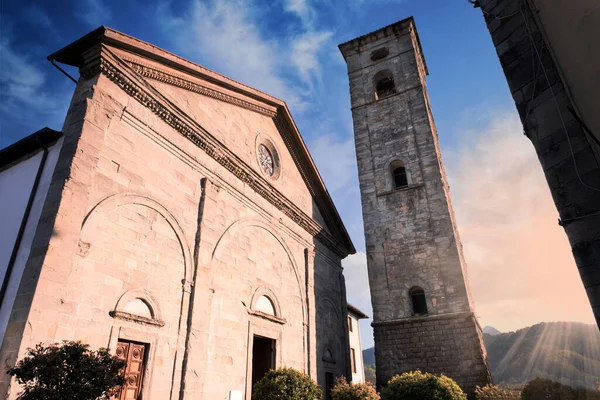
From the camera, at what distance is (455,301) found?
47.8 ft

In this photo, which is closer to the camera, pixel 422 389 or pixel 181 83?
pixel 181 83

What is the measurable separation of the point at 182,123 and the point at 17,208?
416 cm

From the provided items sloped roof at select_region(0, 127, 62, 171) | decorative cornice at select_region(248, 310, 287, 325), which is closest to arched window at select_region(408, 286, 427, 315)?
decorative cornice at select_region(248, 310, 287, 325)

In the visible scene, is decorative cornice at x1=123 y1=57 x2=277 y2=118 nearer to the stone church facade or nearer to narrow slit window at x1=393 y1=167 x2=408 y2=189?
the stone church facade

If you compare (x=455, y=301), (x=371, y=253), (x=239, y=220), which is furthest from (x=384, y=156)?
(x=239, y=220)

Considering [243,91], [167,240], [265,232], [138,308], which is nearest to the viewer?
Answer: [138,308]

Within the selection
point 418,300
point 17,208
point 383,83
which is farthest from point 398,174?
point 17,208

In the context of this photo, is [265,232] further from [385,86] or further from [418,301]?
[385,86]

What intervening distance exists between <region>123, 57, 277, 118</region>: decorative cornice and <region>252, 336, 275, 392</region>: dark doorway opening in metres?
7.58

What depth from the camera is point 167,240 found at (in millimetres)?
8484

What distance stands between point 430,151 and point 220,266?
38.9 ft

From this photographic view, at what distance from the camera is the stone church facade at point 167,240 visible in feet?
20.9

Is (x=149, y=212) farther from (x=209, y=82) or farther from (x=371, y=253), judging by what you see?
(x=371, y=253)

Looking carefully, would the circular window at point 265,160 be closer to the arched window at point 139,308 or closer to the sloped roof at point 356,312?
the arched window at point 139,308
